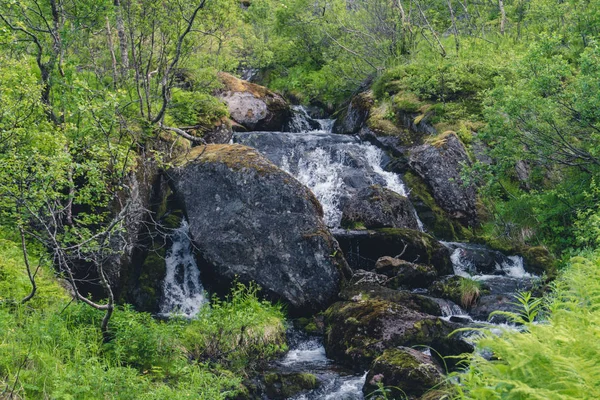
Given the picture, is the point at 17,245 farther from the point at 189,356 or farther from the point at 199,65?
the point at 199,65

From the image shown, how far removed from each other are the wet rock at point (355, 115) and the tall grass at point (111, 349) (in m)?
13.9

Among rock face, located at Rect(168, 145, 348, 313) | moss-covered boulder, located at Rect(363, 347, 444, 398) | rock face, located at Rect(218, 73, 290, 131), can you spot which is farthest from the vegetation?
rock face, located at Rect(218, 73, 290, 131)

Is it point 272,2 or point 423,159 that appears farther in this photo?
point 272,2

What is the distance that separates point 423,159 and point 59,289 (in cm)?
1378

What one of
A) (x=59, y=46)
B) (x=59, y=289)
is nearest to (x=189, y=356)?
(x=59, y=289)

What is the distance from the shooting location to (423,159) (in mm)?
19609

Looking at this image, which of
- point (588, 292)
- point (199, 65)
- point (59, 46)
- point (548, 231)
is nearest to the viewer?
point (588, 292)

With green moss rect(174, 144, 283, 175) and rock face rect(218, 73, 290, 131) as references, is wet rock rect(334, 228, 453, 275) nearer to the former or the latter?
green moss rect(174, 144, 283, 175)

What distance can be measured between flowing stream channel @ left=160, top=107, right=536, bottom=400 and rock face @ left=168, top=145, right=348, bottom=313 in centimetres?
88

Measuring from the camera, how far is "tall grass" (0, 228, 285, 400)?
6.62 m

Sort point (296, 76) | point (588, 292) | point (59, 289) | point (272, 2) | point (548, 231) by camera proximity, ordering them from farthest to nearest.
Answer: point (272, 2), point (296, 76), point (548, 231), point (59, 289), point (588, 292)

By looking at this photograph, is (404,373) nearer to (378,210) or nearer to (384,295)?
(384,295)

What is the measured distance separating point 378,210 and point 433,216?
269 cm

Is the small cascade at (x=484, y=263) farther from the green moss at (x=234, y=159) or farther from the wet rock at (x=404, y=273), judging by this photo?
the green moss at (x=234, y=159)
